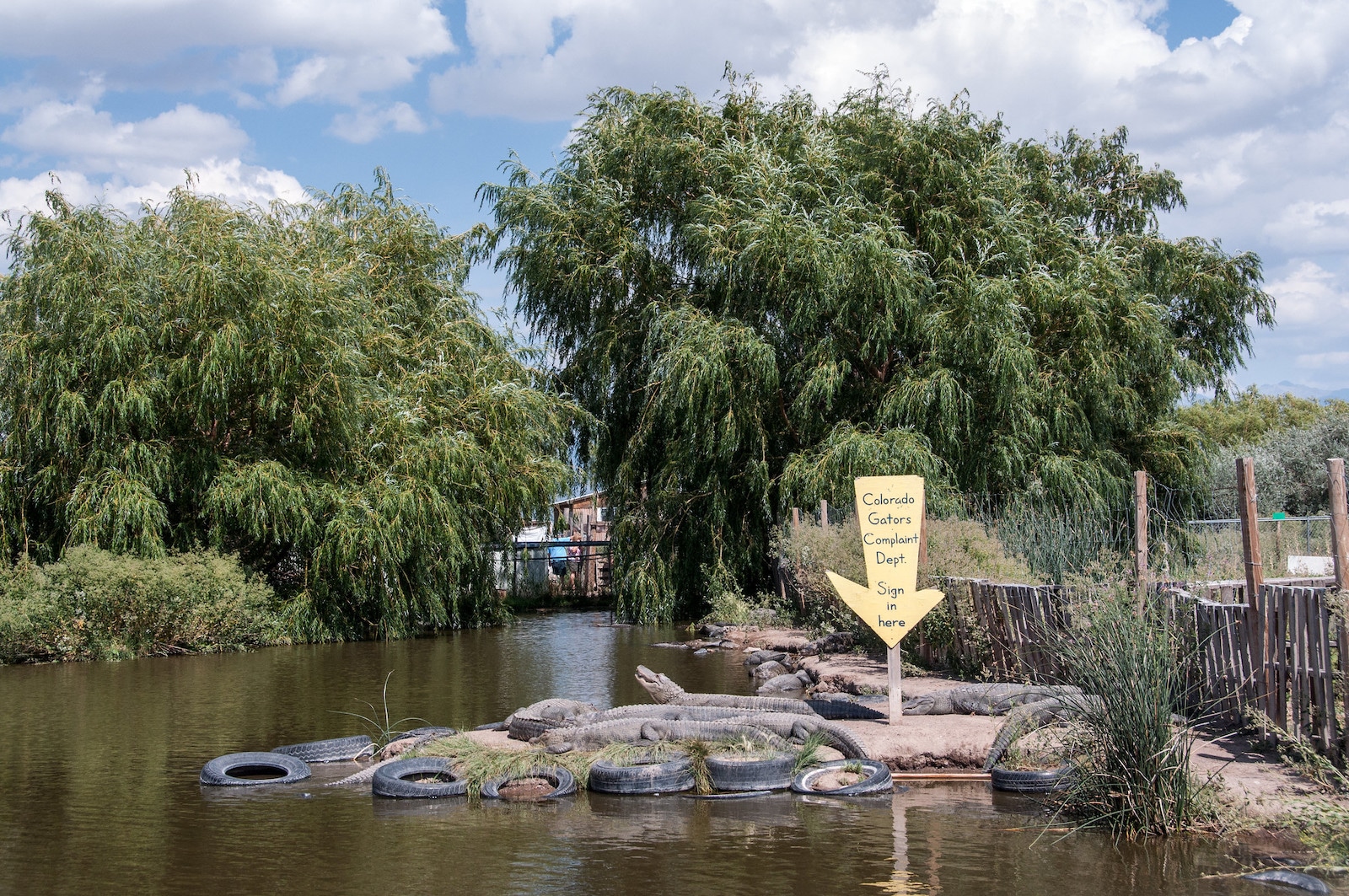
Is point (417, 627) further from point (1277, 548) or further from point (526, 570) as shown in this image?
point (1277, 548)

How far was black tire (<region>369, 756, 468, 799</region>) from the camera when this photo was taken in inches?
311

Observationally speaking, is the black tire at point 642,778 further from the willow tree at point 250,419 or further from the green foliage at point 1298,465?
the green foliage at point 1298,465

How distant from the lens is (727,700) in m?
10.3

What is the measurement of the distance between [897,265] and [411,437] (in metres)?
9.10

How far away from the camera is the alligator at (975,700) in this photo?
9164 mm

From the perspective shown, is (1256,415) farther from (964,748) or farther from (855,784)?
(855,784)

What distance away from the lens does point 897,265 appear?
65.0ft

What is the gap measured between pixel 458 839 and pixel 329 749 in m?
2.72

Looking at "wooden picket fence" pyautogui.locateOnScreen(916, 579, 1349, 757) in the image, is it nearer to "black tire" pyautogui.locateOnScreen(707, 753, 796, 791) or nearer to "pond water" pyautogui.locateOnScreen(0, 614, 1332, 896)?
"pond water" pyautogui.locateOnScreen(0, 614, 1332, 896)

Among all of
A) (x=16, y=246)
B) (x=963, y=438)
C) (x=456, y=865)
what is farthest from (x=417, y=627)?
(x=456, y=865)

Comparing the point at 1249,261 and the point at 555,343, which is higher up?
the point at 1249,261

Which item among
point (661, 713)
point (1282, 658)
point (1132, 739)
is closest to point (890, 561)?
point (661, 713)

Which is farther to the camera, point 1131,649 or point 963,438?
point 963,438

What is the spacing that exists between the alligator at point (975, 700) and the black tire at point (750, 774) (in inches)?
82.9
